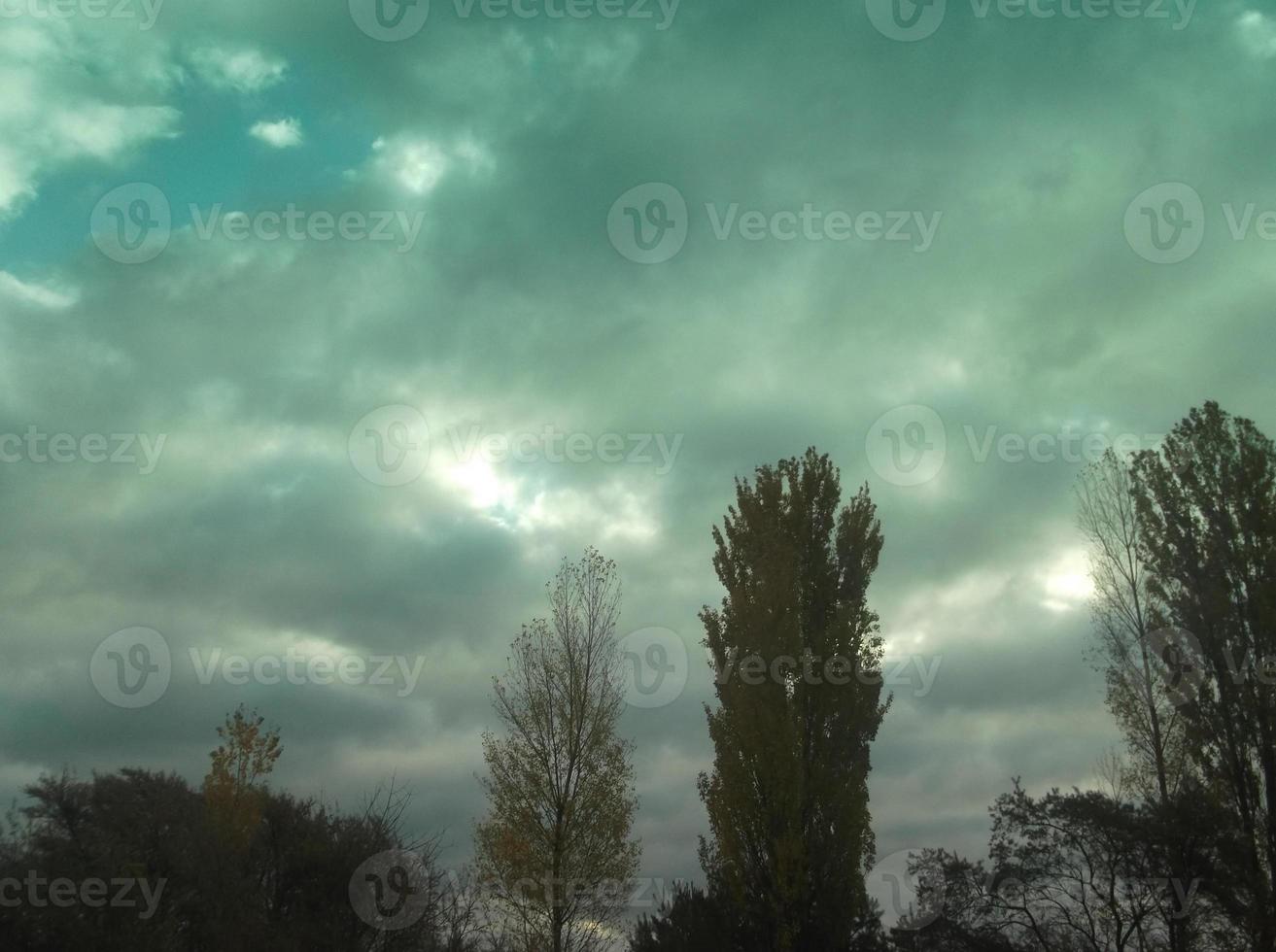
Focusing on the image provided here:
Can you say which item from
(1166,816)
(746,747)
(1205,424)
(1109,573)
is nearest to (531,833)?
(746,747)

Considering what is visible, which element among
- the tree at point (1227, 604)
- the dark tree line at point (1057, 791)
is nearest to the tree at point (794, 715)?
the dark tree line at point (1057, 791)

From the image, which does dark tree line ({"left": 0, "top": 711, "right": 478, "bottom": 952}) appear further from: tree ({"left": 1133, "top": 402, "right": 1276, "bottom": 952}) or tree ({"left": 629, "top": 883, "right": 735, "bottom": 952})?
tree ({"left": 1133, "top": 402, "right": 1276, "bottom": 952})

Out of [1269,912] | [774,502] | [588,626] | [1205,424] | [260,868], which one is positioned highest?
[1205,424]

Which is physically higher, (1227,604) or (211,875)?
(1227,604)

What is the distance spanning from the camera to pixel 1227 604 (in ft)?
73.8

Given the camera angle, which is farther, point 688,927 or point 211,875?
point 688,927

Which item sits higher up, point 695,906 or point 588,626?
point 588,626

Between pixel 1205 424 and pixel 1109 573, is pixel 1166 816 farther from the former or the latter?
pixel 1205 424

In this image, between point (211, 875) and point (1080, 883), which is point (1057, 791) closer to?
point (1080, 883)

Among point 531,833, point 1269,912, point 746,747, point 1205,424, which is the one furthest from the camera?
point 1205,424

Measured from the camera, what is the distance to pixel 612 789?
23.5m

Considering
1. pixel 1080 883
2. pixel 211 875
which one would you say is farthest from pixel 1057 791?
pixel 211 875

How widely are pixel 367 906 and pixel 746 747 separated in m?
9.02

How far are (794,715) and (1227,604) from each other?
10.7 metres
